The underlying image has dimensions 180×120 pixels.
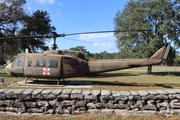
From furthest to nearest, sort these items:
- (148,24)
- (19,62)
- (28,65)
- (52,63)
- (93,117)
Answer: (148,24) < (19,62) < (28,65) < (52,63) < (93,117)

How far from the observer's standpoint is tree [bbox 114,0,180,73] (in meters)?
26.5

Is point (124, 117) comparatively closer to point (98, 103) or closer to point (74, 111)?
point (98, 103)

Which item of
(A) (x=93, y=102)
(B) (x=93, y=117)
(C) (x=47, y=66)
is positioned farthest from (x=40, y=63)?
(B) (x=93, y=117)

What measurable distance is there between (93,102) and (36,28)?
19605 mm

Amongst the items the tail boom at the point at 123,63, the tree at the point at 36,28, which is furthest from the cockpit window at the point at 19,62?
the tree at the point at 36,28

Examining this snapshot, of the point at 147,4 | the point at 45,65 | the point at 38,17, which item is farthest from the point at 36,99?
the point at 147,4

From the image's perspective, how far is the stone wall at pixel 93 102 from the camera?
527 cm

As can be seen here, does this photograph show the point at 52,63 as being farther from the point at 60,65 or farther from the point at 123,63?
the point at 123,63

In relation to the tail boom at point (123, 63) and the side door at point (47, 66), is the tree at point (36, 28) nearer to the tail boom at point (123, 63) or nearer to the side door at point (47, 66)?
the side door at point (47, 66)

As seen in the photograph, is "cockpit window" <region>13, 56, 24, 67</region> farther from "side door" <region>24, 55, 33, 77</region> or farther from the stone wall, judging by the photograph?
the stone wall

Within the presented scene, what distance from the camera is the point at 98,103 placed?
5.29 meters

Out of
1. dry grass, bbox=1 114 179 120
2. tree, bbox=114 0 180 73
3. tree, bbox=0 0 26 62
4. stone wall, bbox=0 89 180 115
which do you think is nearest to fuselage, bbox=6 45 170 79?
stone wall, bbox=0 89 180 115

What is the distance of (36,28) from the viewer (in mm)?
22938

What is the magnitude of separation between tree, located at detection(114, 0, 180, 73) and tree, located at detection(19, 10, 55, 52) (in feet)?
38.4
